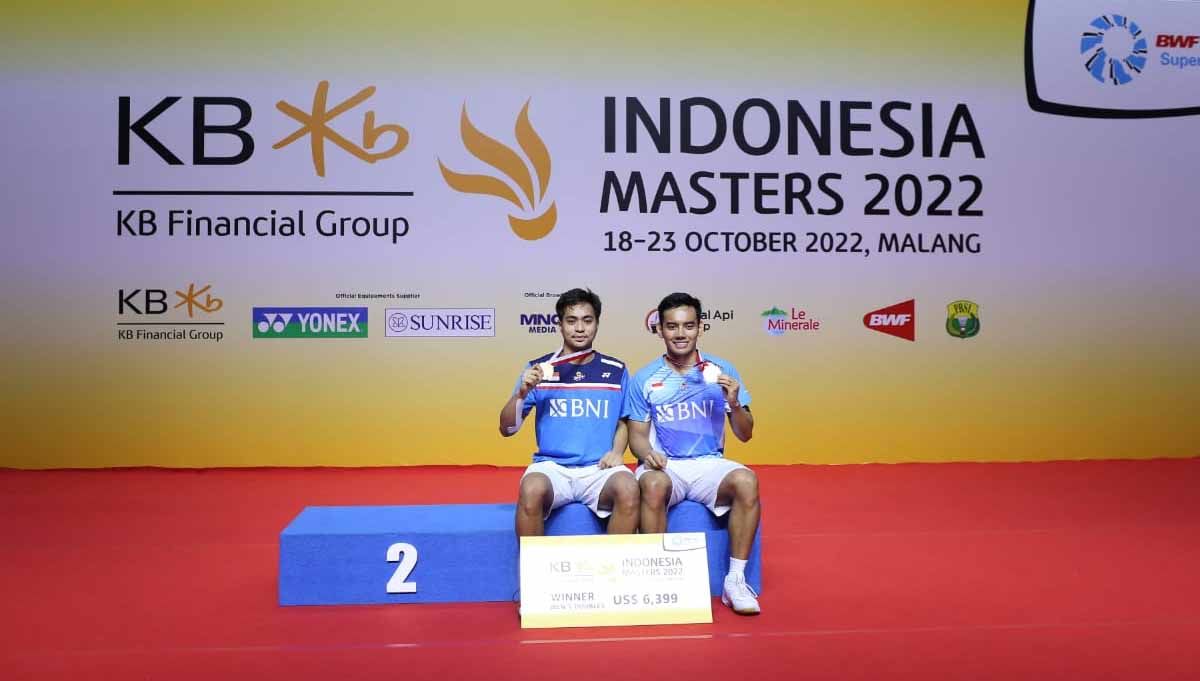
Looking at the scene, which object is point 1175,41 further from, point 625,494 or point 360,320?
point 360,320

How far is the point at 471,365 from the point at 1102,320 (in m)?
4.67

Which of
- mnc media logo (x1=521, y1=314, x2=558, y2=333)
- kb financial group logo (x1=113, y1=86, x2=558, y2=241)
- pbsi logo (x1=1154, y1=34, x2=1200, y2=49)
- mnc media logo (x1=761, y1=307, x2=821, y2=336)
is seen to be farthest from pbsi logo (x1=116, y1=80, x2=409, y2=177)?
A: pbsi logo (x1=1154, y1=34, x2=1200, y2=49)

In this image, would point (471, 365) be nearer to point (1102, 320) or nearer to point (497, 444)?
point (497, 444)

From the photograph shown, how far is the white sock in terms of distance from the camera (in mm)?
3010

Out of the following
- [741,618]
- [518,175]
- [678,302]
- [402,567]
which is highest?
[518,175]

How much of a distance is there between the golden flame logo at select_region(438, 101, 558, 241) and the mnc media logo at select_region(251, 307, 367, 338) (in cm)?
118

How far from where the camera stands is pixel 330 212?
20.8 feet

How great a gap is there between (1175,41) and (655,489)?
20.1 feet

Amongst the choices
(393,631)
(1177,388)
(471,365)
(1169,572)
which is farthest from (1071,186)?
(393,631)

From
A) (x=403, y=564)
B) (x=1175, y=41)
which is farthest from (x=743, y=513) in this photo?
(x=1175, y=41)

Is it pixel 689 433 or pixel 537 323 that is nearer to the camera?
pixel 689 433

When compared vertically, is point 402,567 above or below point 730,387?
below

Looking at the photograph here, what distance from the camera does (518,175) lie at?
21.1 ft

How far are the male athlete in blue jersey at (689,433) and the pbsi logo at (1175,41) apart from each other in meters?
5.44
